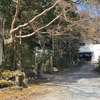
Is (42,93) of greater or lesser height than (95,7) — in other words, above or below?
below

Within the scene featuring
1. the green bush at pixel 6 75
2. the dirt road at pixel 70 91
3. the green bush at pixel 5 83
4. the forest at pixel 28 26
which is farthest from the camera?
the forest at pixel 28 26

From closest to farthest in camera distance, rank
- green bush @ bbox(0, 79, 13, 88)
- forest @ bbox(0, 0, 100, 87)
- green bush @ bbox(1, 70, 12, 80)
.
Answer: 1. green bush @ bbox(0, 79, 13, 88)
2. green bush @ bbox(1, 70, 12, 80)
3. forest @ bbox(0, 0, 100, 87)

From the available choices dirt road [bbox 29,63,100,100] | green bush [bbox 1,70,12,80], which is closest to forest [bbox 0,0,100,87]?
green bush [bbox 1,70,12,80]

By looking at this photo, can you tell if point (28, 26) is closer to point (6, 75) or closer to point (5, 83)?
point (6, 75)

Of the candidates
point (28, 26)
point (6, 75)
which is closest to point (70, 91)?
point (6, 75)

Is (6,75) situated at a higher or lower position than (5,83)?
higher

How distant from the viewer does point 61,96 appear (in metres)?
10.7

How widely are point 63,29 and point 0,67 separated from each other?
651 centimetres


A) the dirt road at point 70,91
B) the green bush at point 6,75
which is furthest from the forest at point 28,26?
the dirt road at point 70,91

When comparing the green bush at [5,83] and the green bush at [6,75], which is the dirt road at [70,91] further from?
the green bush at [6,75]

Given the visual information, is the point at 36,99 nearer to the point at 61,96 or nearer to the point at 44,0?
the point at 61,96

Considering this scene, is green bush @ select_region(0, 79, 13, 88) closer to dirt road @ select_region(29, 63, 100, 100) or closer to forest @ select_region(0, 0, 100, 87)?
forest @ select_region(0, 0, 100, 87)

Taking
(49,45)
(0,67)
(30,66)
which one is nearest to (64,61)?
(49,45)

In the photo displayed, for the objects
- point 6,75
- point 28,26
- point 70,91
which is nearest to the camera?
point 70,91
